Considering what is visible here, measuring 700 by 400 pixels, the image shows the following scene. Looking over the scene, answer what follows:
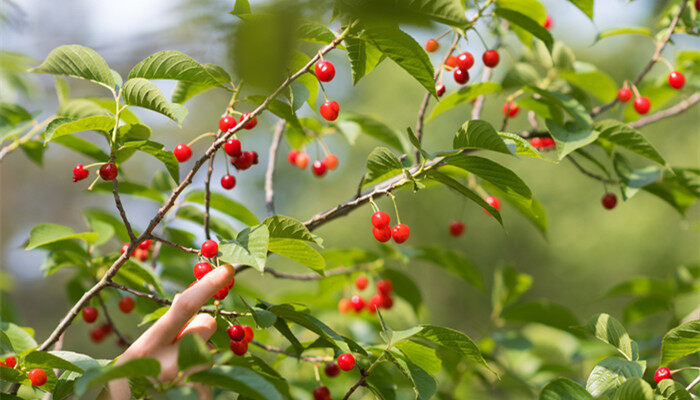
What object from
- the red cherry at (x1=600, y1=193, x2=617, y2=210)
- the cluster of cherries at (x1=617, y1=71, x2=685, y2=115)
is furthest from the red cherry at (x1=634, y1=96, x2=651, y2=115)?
the red cherry at (x1=600, y1=193, x2=617, y2=210)

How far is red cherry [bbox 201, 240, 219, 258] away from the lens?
0.87 meters

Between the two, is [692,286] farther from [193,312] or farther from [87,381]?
[87,381]

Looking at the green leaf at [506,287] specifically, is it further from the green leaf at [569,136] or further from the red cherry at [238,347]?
the red cherry at [238,347]

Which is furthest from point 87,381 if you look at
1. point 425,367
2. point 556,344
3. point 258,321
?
point 556,344

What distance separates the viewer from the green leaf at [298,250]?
93cm

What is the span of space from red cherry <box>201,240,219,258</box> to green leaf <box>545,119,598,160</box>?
72cm

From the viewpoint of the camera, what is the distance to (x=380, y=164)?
3.32 ft

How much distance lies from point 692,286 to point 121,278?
1688mm

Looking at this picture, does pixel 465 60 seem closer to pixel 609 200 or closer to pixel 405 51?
pixel 405 51

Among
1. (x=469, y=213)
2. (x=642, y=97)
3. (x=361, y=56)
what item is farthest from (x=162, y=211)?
(x=469, y=213)

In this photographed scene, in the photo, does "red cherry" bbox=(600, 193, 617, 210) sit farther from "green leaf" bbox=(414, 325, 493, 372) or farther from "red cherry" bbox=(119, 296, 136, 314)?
"red cherry" bbox=(119, 296, 136, 314)

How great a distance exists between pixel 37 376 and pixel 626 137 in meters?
1.25

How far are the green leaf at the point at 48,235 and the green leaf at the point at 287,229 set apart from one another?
1.83 feet

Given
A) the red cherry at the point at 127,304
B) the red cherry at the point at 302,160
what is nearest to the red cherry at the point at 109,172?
the red cherry at the point at 127,304
